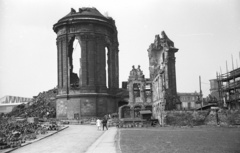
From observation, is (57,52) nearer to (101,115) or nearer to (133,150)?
(101,115)

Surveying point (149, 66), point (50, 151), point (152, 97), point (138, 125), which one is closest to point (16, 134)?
point (50, 151)

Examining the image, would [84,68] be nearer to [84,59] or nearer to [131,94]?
[84,59]

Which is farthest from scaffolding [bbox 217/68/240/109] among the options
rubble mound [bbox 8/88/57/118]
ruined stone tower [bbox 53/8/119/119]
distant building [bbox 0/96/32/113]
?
distant building [bbox 0/96/32/113]

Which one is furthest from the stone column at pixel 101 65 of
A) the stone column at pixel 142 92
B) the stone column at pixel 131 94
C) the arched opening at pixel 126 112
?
the stone column at pixel 142 92

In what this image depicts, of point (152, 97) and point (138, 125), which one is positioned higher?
point (152, 97)

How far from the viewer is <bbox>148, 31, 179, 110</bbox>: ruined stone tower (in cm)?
3628

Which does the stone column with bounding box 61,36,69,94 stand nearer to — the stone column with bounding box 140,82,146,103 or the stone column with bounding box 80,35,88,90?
the stone column with bounding box 80,35,88,90

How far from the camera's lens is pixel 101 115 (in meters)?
41.9

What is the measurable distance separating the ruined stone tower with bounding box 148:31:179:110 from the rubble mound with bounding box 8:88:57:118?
16.9 meters

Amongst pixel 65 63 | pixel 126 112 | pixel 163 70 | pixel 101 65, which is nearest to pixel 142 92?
pixel 126 112

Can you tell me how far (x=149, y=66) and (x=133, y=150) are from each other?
3607 cm

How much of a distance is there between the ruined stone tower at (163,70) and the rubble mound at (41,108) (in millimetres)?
16887

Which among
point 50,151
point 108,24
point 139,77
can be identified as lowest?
point 50,151

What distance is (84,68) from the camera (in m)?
42.3
